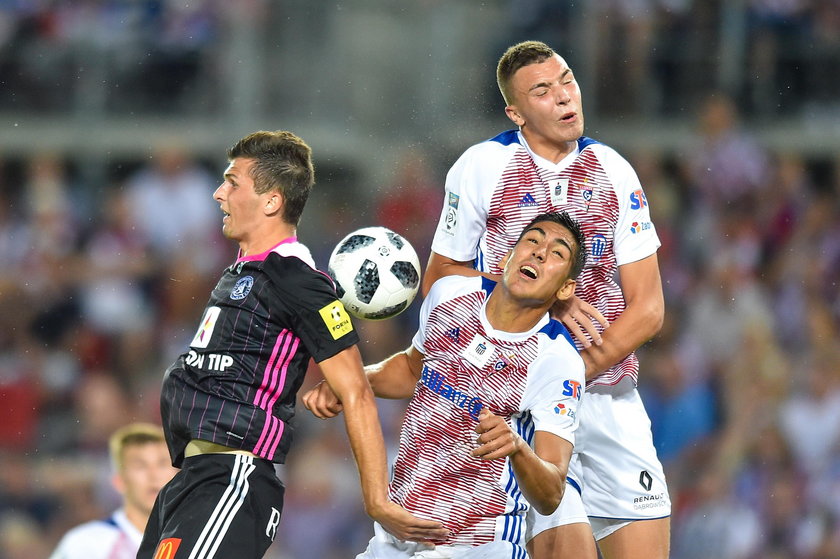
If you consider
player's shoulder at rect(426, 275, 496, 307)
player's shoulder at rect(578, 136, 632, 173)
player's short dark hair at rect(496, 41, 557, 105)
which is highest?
player's short dark hair at rect(496, 41, 557, 105)

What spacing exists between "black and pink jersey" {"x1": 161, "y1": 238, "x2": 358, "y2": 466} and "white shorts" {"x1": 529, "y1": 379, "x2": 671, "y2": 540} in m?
1.20

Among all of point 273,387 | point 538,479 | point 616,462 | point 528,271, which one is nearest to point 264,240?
point 273,387

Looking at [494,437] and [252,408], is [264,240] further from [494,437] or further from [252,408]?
[494,437]

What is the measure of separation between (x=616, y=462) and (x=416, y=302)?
512cm

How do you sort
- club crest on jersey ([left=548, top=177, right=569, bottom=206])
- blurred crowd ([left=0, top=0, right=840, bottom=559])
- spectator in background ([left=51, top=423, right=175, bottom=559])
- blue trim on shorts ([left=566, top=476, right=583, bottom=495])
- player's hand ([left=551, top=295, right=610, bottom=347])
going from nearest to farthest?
player's hand ([left=551, top=295, right=610, bottom=347]) < club crest on jersey ([left=548, top=177, right=569, bottom=206]) < blue trim on shorts ([left=566, top=476, right=583, bottom=495]) < spectator in background ([left=51, top=423, right=175, bottom=559]) < blurred crowd ([left=0, top=0, right=840, bottom=559])

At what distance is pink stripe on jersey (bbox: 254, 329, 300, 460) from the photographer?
435 centimetres

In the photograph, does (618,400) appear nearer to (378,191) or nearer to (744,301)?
(744,301)

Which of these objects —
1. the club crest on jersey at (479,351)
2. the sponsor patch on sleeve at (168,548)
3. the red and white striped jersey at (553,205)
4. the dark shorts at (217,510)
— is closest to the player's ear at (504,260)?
the red and white striped jersey at (553,205)

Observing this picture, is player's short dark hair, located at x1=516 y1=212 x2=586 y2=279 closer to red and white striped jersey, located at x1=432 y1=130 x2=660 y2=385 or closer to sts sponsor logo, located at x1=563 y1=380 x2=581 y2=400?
red and white striped jersey, located at x1=432 y1=130 x2=660 y2=385

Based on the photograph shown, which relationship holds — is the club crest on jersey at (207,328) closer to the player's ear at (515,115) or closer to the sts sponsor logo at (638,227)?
the player's ear at (515,115)

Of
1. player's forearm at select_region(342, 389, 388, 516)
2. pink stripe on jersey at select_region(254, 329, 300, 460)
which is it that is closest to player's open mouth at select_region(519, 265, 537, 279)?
player's forearm at select_region(342, 389, 388, 516)

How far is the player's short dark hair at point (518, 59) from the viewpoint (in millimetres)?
4984

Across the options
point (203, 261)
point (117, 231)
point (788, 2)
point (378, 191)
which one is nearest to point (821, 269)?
point (788, 2)

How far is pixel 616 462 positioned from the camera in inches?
200
